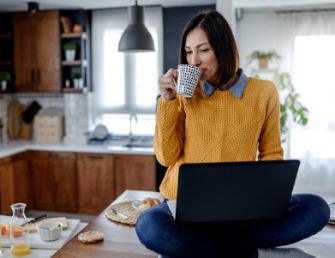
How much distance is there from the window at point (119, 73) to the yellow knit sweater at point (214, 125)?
3.56 metres

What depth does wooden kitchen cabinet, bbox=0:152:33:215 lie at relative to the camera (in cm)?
400

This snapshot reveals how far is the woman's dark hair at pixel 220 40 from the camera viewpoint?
3.38ft

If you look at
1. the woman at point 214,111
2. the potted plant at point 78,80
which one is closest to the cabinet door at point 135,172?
the potted plant at point 78,80

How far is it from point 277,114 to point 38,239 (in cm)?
110

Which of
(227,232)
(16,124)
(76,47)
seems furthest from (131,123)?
(227,232)

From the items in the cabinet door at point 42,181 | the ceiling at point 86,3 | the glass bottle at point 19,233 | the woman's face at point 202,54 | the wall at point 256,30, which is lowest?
the cabinet door at point 42,181

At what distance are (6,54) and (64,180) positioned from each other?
70.5 inches

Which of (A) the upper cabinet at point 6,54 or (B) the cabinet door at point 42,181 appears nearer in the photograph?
(B) the cabinet door at point 42,181

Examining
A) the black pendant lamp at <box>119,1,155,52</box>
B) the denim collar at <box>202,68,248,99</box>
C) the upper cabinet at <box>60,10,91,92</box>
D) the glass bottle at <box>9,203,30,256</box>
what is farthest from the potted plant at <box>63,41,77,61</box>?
the denim collar at <box>202,68,248,99</box>

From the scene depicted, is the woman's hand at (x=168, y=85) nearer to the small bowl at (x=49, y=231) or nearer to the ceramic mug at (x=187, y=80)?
the ceramic mug at (x=187, y=80)

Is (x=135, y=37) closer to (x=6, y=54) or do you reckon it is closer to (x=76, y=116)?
(x=76, y=116)

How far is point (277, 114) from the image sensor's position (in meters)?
1.09

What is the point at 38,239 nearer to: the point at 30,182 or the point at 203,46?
the point at 203,46

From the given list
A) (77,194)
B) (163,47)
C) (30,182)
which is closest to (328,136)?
(163,47)
